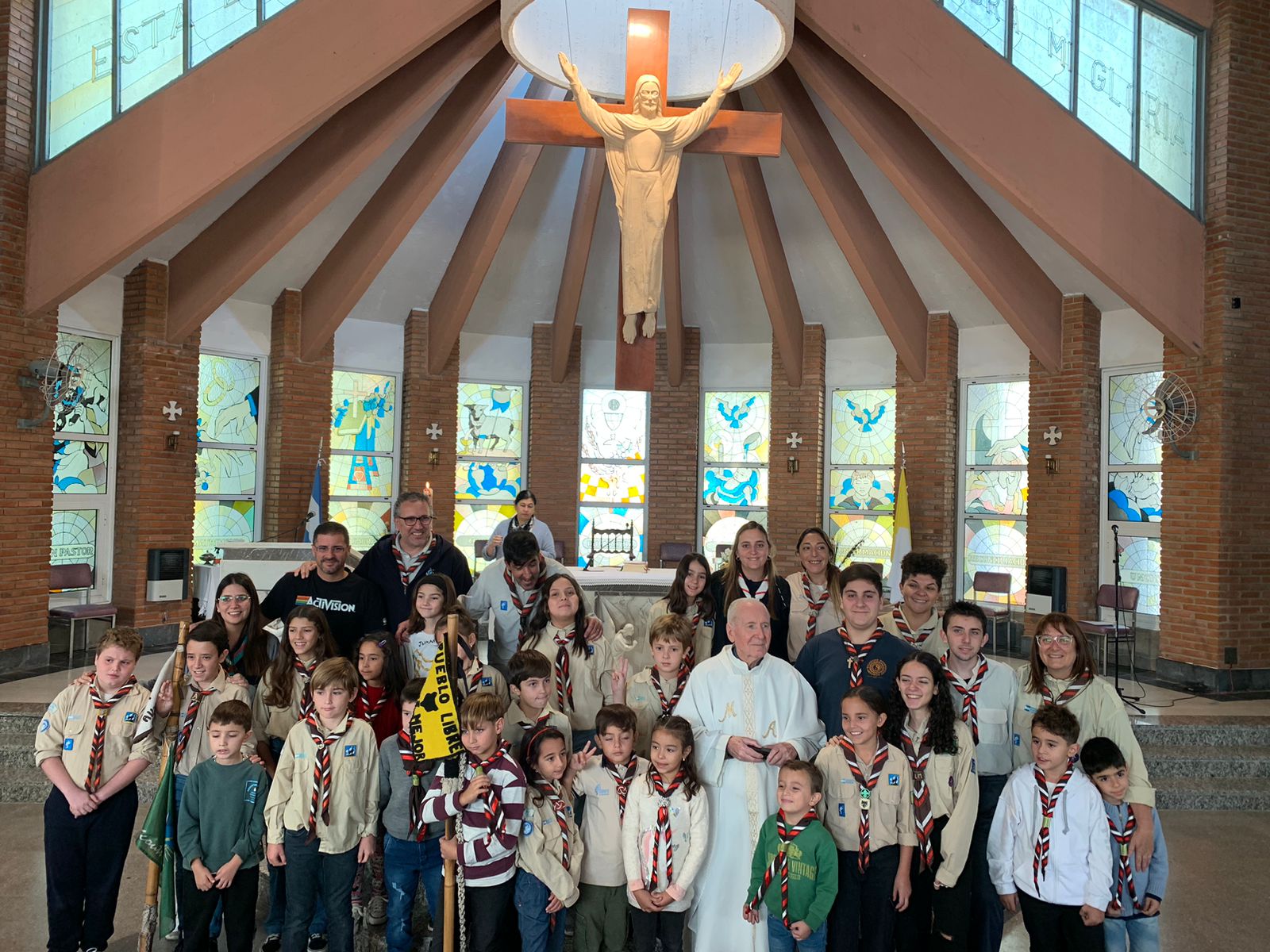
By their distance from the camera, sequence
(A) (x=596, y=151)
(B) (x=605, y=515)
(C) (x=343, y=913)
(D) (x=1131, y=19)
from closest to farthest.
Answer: (C) (x=343, y=913) → (D) (x=1131, y=19) → (A) (x=596, y=151) → (B) (x=605, y=515)

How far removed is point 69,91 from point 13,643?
4.38 m

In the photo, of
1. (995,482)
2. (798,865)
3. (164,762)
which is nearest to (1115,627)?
(995,482)

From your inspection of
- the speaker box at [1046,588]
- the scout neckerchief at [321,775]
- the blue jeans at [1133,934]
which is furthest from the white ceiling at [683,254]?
the blue jeans at [1133,934]

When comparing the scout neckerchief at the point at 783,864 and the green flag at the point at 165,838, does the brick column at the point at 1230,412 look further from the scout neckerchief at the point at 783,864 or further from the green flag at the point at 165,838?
the green flag at the point at 165,838

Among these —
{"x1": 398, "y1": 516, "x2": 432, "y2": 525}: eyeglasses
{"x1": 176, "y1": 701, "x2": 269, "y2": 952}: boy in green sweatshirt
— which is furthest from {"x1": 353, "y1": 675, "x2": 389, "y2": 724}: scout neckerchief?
{"x1": 398, "y1": 516, "x2": 432, "y2": 525}: eyeglasses

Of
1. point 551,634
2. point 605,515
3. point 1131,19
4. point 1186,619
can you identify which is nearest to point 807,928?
point 551,634

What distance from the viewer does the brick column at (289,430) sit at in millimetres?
10609

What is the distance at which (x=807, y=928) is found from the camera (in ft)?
11.6

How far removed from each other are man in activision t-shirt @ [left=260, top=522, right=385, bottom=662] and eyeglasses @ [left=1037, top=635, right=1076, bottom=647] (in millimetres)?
3000

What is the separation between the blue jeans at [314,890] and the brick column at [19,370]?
5.36m

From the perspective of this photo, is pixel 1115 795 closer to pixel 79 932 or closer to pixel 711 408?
pixel 79 932

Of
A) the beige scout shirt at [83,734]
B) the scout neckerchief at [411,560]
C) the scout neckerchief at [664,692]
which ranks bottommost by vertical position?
the beige scout shirt at [83,734]

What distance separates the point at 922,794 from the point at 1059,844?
49 centimetres

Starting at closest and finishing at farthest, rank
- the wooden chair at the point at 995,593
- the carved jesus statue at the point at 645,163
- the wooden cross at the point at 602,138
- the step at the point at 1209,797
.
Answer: the step at the point at 1209,797, the carved jesus statue at the point at 645,163, the wooden cross at the point at 602,138, the wooden chair at the point at 995,593
